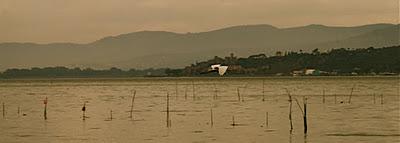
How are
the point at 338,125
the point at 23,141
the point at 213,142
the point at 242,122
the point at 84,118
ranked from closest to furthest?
the point at 213,142
the point at 23,141
the point at 338,125
the point at 242,122
the point at 84,118

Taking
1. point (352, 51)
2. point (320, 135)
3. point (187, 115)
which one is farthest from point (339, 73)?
point (320, 135)

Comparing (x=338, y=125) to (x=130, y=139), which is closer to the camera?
(x=130, y=139)

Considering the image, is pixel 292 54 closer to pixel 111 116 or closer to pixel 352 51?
pixel 352 51

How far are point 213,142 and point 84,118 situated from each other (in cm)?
1776

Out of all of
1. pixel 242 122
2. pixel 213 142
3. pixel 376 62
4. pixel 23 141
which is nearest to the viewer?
pixel 213 142

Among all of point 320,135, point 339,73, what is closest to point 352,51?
point 339,73

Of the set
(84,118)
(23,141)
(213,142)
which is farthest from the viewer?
(84,118)

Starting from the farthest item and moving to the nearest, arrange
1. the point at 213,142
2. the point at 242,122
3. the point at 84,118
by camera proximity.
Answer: the point at 84,118 < the point at 242,122 < the point at 213,142

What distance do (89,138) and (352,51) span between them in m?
144

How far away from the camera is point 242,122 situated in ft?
145

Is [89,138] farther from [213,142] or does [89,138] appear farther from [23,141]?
[213,142]

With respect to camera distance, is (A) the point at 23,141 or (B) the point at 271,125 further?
(B) the point at 271,125

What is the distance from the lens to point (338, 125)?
4084 cm

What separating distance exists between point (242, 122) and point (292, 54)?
13294 cm
